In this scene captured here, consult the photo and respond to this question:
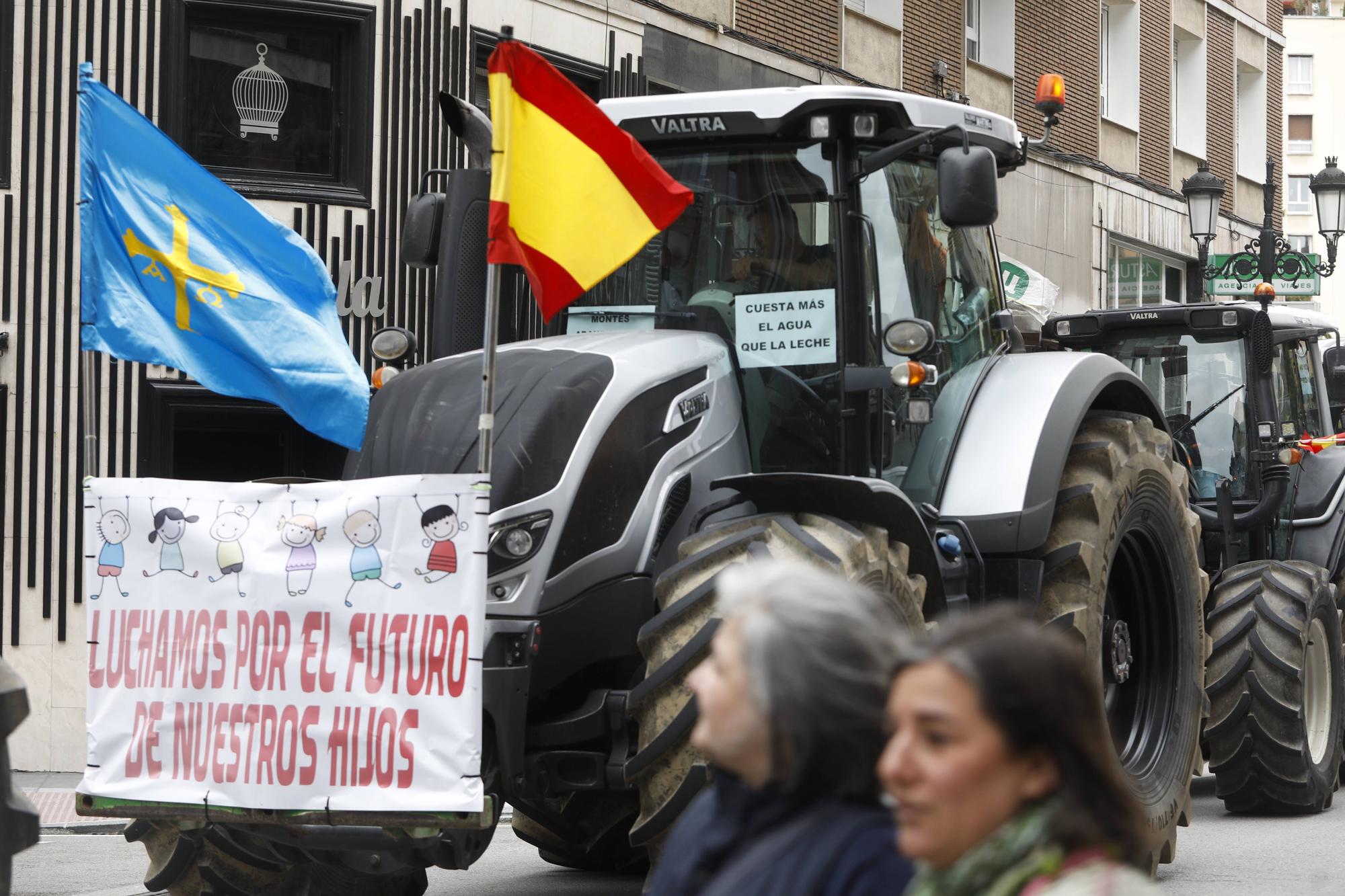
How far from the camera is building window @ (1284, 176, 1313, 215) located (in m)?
70.2

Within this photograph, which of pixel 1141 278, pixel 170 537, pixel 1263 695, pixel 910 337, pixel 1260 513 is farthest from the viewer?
pixel 1141 278

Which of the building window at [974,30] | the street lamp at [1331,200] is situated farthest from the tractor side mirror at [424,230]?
the building window at [974,30]

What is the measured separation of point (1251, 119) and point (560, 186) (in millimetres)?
25641

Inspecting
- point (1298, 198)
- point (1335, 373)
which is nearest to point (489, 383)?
point (1335, 373)

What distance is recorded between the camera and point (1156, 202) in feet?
84.8

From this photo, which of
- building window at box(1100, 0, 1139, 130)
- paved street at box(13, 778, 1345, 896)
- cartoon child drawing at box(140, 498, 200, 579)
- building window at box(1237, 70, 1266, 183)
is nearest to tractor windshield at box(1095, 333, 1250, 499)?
paved street at box(13, 778, 1345, 896)

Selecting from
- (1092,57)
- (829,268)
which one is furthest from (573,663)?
(1092,57)

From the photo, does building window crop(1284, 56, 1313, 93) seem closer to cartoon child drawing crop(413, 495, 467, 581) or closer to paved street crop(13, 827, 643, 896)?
paved street crop(13, 827, 643, 896)

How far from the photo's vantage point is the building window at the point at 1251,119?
29.2 meters

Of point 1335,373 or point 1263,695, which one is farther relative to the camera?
point 1335,373

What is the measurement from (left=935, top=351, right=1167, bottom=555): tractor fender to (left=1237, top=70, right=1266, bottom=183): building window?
23.0 m

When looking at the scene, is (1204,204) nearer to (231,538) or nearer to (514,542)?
(514,542)

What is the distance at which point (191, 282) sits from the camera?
6.18m

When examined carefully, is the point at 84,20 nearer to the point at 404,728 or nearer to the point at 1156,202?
the point at 404,728
